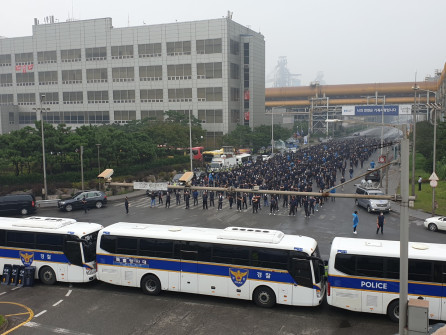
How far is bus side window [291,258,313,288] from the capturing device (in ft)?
46.1

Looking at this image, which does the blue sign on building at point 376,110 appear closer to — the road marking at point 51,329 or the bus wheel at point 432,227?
the bus wheel at point 432,227

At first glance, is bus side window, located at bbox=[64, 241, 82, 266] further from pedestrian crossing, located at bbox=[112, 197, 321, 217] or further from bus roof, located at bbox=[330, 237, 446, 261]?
pedestrian crossing, located at bbox=[112, 197, 321, 217]

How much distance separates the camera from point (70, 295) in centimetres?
1617

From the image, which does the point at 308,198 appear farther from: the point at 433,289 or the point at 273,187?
the point at 433,289

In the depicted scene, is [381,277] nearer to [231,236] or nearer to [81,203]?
[231,236]

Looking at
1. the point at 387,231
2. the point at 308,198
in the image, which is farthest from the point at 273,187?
the point at 387,231

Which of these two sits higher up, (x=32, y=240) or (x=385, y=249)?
(x=385, y=249)

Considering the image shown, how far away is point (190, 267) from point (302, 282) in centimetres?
400

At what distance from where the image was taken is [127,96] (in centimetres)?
7838

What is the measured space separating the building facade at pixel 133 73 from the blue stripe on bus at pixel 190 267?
5675 cm

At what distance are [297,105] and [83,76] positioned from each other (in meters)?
59.7

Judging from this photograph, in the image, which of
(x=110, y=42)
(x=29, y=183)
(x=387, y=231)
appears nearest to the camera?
(x=387, y=231)

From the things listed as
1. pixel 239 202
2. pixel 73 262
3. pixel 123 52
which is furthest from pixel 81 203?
pixel 123 52

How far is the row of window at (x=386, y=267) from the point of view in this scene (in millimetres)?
13078
